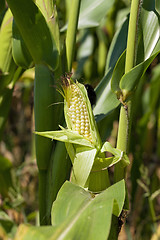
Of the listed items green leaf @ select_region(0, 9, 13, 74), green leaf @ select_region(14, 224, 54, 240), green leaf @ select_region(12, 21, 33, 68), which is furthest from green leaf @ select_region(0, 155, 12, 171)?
green leaf @ select_region(14, 224, 54, 240)

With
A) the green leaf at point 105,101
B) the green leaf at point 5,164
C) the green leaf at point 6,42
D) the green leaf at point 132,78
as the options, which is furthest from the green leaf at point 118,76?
the green leaf at point 5,164

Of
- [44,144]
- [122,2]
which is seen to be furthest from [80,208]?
[122,2]

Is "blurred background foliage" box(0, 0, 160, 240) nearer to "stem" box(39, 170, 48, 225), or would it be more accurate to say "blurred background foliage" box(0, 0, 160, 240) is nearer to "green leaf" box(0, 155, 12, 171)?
"green leaf" box(0, 155, 12, 171)

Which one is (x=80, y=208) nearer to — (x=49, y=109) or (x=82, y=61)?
(x=49, y=109)

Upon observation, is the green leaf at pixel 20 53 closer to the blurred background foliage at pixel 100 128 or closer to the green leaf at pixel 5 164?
the blurred background foliage at pixel 100 128

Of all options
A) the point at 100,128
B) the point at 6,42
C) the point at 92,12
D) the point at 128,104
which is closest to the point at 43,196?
the point at 100,128
